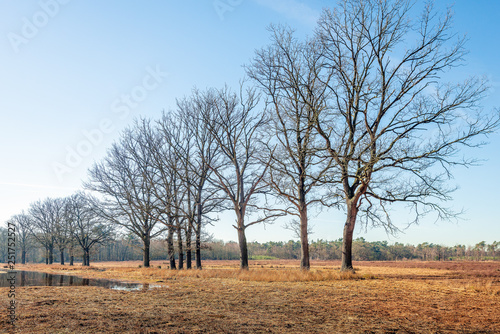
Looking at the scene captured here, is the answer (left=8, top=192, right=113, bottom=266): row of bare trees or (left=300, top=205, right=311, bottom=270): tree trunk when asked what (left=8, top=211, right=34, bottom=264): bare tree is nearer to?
(left=8, top=192, right=113, bottom=266): row of bare trees

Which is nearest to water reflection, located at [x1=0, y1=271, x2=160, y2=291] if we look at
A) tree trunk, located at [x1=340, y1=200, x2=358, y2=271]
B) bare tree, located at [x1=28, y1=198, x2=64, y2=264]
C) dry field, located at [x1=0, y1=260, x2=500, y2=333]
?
dry field, located at [x1=0, y1=260, x2=500, y2=333]


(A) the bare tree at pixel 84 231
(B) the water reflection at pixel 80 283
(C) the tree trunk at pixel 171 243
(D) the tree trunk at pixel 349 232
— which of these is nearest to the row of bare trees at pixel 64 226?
(A) the bare tree at pixel 84 231

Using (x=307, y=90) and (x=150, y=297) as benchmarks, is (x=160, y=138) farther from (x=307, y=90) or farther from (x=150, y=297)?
(x=150, y=297)

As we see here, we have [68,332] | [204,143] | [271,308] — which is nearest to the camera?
[68,332]

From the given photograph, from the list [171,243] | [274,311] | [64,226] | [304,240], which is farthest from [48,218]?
[274,311]

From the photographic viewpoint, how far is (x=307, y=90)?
1898 centimetres

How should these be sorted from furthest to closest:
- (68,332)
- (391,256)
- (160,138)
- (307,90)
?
(391,256) → (160,138) → (307,90) → (68,332)

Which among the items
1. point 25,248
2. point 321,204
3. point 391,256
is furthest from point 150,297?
point 391,256

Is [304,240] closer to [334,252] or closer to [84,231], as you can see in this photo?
[84,231]

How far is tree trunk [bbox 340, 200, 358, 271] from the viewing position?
17844mm

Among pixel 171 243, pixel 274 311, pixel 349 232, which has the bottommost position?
pixel 171 243

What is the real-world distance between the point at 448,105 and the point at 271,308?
14150mm

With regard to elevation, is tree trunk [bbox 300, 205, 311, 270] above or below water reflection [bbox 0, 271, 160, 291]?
above

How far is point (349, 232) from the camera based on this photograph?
18.1m
